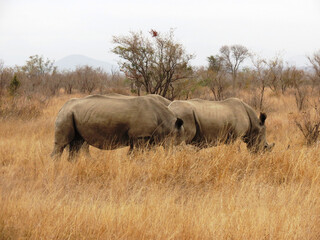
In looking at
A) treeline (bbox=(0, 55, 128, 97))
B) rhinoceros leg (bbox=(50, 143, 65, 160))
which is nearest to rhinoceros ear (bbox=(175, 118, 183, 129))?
rhinoceros leg (bbox=(50, 143, 65, 160))

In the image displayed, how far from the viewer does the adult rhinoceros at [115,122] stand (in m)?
5.24

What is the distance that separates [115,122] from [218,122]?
1943mm

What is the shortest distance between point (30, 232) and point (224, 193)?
7.15 feet

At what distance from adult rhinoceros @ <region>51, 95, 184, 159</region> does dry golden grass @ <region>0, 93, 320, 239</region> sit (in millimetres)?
285

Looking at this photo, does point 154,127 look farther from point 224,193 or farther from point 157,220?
point 157,220

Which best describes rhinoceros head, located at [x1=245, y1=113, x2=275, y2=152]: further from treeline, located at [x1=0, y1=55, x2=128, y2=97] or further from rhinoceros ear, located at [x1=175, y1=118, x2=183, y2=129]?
treeline, located at [x1=0, y1=55, x2=128, y2=97]

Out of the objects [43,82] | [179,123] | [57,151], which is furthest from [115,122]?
[43,82]

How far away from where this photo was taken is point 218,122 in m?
6.25

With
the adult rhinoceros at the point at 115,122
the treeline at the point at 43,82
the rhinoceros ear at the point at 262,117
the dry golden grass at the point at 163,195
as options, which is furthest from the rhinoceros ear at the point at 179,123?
the treeline at the point at 43,82

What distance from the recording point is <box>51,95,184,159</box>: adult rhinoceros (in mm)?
5242

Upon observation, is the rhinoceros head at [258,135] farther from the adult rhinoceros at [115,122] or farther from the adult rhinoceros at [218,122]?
the adult rhinoceros at [115,122]

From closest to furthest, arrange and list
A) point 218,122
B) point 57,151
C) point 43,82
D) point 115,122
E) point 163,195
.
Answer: point 163,195, point 115,122, point 57,151, point 218,122, point 43,82

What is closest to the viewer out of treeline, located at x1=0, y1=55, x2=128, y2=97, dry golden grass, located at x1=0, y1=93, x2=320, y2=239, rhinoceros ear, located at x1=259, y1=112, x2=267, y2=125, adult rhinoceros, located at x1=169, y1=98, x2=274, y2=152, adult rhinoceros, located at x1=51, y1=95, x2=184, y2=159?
dry golden grass, located at x1=0, y1=93, x2=320, y2=239

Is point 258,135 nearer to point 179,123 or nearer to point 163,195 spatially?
point 179,123
